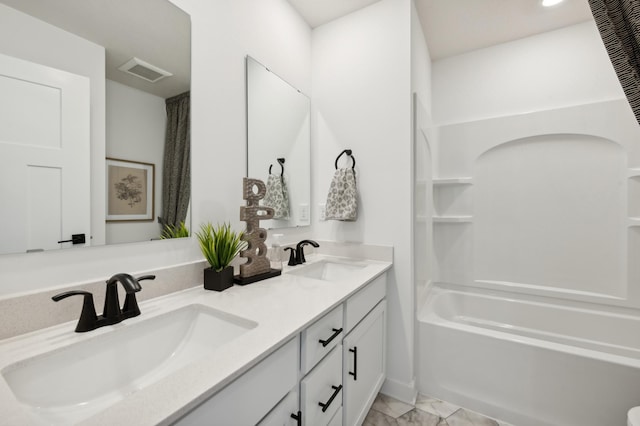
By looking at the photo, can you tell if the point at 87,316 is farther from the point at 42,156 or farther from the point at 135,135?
the point at 135,135

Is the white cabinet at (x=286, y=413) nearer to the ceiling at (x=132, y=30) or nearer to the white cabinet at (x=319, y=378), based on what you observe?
the white cabinet at (x=319, y=378)

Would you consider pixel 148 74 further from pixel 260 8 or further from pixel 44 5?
pixel 260 8

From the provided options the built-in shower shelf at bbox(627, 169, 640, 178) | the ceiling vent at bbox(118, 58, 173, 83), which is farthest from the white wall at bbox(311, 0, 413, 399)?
the built-in shower shelf at bbox(627, 169, 640, 178)

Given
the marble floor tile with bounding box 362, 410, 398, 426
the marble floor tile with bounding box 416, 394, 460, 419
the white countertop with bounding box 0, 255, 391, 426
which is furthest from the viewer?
the marble floor tile with bounding box 416, 394, 460, 419

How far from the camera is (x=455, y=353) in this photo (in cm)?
167

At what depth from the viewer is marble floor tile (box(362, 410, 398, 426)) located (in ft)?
4.92

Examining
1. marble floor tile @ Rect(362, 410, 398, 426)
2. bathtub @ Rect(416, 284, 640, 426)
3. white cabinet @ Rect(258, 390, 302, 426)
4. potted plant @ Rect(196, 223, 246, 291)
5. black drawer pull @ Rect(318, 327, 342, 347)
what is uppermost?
potted plant @ Rect(196, 223, 246, 291)

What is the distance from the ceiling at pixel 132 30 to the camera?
81 cm

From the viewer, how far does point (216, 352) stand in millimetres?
653

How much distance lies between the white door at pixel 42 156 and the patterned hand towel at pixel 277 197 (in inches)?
36.0

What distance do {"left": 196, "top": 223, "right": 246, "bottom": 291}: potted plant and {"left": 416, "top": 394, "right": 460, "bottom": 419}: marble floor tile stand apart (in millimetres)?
1451

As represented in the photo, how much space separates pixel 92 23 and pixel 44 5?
11cm

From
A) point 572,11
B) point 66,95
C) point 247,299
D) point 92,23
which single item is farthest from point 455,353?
point 572,11

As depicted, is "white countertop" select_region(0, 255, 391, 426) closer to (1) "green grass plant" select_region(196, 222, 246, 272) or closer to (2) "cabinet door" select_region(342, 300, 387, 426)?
(1) "green grass plant" select_region(196, 222, 246, 272)
